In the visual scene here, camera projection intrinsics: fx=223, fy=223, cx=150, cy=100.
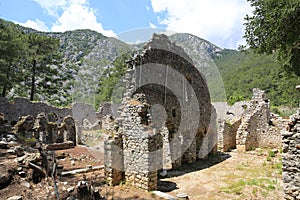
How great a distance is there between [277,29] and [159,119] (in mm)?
6801

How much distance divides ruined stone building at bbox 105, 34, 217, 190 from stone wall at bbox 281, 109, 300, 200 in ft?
14.2

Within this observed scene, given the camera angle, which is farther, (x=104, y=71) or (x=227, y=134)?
(x=104, y=71)

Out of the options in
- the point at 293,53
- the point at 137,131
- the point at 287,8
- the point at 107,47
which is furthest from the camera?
the point at 107,47

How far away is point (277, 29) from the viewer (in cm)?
1008

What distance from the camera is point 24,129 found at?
51.8 feet

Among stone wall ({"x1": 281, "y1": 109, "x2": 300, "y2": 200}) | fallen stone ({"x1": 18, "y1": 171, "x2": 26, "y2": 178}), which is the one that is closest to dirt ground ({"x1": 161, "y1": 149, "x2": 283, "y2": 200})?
stone wall ({"x1": 281, "y1": 109, "x2": 300, "y2": 200})

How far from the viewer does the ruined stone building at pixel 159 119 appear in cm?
812

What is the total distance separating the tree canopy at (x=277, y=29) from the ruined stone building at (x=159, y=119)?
3778 millimetres

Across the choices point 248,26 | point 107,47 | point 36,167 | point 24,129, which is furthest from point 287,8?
point 107,47

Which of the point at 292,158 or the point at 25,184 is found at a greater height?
the point at 292,158

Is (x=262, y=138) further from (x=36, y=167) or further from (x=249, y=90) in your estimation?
(x=249, y=90)

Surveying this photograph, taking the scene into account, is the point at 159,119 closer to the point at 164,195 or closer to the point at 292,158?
the point at 164,195

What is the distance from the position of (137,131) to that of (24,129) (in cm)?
1144

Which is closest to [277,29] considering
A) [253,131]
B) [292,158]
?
[292,158]
